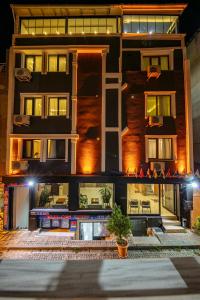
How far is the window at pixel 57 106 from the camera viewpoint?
733 inches

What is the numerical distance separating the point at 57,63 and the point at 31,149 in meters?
7.16

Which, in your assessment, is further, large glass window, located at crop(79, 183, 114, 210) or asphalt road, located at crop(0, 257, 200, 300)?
large glass window, located at crop(79, 183, 114, 210)

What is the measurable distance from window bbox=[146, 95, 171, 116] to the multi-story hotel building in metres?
0.08

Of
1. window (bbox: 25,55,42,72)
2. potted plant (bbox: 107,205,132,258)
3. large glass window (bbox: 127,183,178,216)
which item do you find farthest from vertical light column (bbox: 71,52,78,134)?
potted plant (bbox: 107,205,132,258)

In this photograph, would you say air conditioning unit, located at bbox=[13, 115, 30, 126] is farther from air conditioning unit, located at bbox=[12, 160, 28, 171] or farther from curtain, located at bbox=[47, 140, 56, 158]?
air conditioning unit, located at bbox=[12, 160, 28, 171]

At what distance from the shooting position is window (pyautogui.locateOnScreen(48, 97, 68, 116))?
1861cm

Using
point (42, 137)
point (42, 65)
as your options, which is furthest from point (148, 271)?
point (42, 65)

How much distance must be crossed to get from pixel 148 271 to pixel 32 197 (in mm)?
10218

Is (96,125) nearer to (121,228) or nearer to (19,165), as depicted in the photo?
(19,165)

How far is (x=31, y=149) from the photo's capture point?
18.6 meters

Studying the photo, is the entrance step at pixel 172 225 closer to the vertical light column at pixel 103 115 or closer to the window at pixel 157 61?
the vertical light column at pixel 103 115

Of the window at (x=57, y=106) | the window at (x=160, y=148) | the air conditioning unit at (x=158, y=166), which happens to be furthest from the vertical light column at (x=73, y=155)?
the air conditioning unit at (x=158, y=166)

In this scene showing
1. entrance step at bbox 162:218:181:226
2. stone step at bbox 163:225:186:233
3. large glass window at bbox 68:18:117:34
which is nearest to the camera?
stone step at bbox 163:225:186:233

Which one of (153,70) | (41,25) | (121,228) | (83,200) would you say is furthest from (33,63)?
(121,228)
